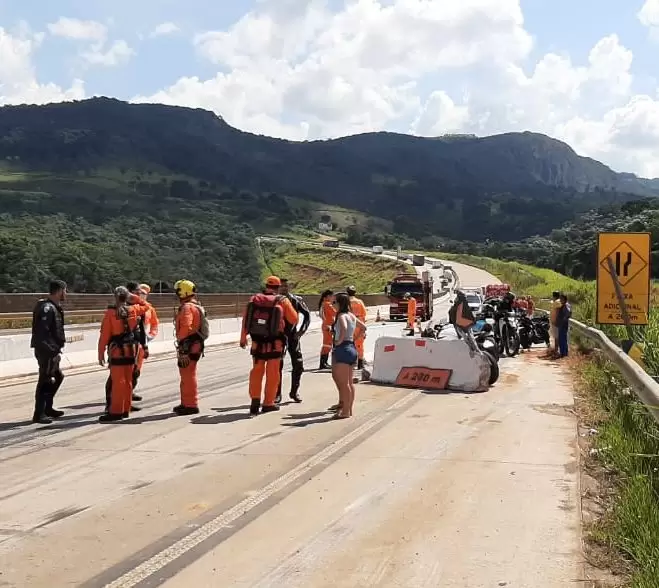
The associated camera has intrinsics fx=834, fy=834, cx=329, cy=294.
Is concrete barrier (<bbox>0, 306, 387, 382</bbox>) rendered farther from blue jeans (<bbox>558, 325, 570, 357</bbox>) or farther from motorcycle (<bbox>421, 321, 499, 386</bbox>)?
blue jeans (<bbox>558, 325, 570, 357</bbox>)

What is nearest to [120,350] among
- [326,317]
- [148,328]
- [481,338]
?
[148,328]

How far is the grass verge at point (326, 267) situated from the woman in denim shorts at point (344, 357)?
69311 millimetres

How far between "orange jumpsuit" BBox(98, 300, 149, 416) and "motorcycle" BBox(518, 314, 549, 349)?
1496cm

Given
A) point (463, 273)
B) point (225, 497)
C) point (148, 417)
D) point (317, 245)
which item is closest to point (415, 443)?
point (225, 497)

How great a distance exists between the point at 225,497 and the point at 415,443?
315 centimetres

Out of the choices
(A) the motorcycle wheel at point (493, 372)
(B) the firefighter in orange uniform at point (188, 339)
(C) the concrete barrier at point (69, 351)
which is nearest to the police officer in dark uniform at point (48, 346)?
(B) the firefighter in orange uniform at point (188, 339)

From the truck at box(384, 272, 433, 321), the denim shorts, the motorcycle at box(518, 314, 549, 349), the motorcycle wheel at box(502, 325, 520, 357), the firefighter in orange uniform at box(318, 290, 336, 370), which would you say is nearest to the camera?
the denim shorts

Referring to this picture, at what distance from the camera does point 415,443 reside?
9.69m

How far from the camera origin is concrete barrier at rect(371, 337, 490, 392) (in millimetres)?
14641

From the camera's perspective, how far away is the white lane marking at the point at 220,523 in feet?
17.4

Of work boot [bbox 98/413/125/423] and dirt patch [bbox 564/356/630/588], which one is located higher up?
dirt patch [bbox 564/356/630/588]

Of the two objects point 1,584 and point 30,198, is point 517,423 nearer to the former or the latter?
point 1,584

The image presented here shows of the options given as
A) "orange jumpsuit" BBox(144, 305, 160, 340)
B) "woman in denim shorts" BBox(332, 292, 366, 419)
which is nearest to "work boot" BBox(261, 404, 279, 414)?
"woman in denim shorts" BBox(332, 292, 366, 419)

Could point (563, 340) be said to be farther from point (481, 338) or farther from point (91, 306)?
point (91, 306)
